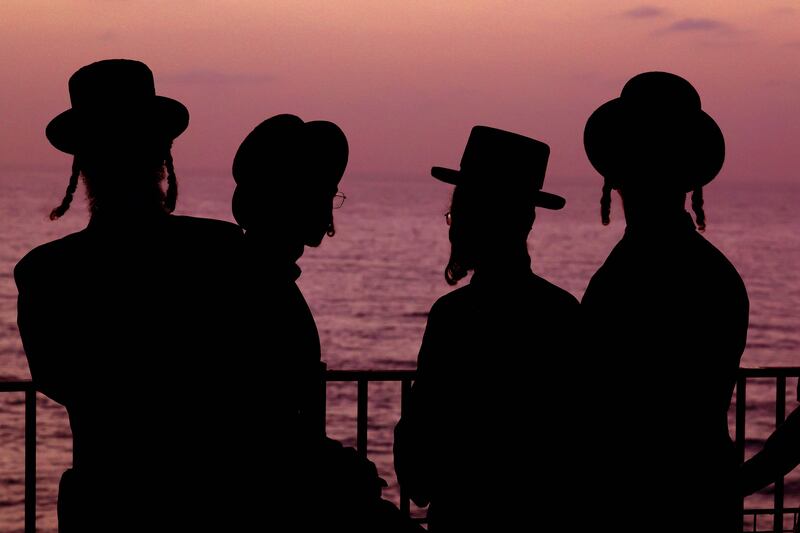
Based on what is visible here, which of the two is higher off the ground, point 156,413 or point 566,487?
point 156,413

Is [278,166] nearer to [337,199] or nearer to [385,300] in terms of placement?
[337,199]

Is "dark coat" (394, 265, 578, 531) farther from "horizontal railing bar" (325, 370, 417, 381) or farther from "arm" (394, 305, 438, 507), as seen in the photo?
"horizontal railing bar" (325, 370, 417, 381)

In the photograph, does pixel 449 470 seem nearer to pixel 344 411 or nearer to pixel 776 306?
pixel 344 411

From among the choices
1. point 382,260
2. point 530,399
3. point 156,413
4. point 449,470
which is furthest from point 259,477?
point 382,260

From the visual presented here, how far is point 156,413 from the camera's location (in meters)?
2.63

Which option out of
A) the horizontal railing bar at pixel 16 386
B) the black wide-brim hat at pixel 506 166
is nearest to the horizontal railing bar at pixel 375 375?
the horizontal railing bar at pixel 16 386

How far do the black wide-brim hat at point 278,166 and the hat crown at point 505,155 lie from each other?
36 centimetres

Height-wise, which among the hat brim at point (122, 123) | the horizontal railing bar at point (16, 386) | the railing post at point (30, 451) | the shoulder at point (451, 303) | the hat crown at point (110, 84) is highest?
the hat crown at point (110, 84)

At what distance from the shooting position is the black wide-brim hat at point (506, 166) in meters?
2.99

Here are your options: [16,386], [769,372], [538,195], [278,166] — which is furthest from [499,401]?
[769,372]

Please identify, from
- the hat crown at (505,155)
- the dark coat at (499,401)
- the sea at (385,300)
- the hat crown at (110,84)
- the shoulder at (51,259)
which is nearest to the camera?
the shoulder at (51,259)

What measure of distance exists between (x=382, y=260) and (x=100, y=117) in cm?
9319

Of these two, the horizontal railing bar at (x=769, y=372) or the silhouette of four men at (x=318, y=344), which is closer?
the silhouette of four men at (x=318, y=344)

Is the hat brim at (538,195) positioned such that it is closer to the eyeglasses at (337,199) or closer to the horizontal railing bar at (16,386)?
the eyeglasses at (337,199)
